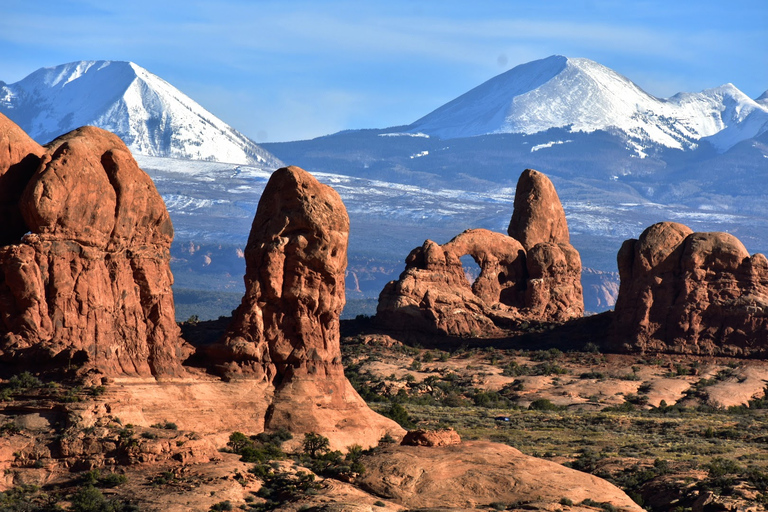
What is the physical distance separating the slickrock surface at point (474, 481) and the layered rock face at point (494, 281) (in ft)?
162

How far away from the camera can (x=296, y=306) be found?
1708 inches

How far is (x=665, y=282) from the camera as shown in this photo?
81625 millimetres

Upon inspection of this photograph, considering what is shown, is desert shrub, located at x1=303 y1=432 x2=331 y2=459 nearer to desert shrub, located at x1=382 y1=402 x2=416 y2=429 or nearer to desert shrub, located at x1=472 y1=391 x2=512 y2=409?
desert shrub, located at x1=382 y1=402 x2=416 y2=429

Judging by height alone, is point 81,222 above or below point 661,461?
above

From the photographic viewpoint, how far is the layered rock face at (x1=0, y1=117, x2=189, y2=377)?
38438 mm

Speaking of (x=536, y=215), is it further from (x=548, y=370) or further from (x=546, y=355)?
(x=548, y=370)

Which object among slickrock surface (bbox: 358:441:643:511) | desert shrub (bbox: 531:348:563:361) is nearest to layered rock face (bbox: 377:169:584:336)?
desert shrub (bbox: 531:348:563:361)

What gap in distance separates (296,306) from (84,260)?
722cm

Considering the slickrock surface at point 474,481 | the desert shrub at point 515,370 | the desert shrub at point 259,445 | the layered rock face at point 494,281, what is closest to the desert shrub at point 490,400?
the desert shrub at point 515,370

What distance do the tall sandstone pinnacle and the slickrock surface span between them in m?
3.99

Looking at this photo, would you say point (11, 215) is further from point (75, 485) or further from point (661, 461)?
point (661, 461)

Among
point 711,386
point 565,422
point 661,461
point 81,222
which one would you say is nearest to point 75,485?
point 81,222

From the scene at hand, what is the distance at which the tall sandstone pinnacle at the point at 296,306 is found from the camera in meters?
42.6

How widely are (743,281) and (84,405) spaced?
53.7 m
